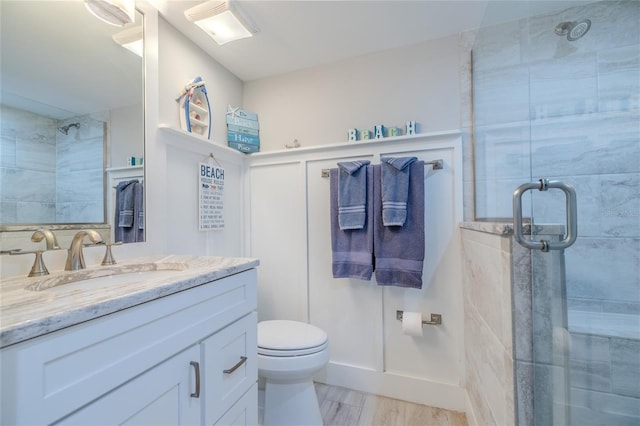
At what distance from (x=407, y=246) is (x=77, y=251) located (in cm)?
152

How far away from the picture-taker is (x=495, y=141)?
1479 mm

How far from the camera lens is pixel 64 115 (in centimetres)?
105

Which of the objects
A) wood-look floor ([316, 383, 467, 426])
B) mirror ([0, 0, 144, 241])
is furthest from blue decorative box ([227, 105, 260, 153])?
wood-look floor ([316, 383, 467, 426])

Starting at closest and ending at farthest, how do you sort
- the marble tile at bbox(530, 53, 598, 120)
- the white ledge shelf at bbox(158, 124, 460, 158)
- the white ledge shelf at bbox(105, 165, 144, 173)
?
the white ledge shelf at bbox(105, 165, 144, 173) → the marble tile at bbox(530, 53, 598, 120) → the white ledge shelf at bbox(158, 124, 460, 158)

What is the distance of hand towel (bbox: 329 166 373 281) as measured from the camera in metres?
1.66

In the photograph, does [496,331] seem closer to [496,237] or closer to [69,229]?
[496,237]

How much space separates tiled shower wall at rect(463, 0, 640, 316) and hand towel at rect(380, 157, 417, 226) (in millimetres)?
434

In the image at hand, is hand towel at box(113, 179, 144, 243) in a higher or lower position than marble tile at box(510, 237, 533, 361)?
higher

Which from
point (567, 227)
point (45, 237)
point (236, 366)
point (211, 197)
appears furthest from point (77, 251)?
point (567, 227)

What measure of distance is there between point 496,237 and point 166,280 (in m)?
1.14

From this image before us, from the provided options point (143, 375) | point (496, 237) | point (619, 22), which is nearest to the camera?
point (143, 375)

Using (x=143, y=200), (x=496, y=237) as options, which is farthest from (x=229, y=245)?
(x=496, y=237)

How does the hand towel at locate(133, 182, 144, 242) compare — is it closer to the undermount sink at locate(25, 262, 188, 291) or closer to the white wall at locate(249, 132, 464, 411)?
the undermount sink at locate(25, 262, 188, 291)

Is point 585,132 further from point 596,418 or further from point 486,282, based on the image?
point 596,418
